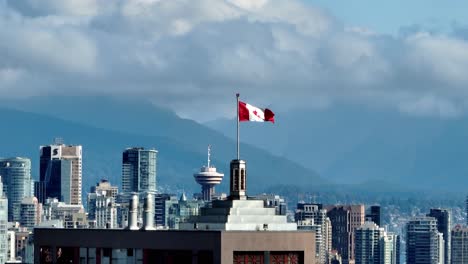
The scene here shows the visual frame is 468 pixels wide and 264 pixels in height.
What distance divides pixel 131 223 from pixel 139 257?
6.95 ft

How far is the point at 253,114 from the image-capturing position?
6038 cm

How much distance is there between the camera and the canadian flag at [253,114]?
60.0 metres

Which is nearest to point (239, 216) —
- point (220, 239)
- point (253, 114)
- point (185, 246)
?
point (220, 239)

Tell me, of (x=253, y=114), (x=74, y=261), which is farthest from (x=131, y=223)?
(x=253, y=114)

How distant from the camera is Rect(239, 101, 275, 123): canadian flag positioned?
60000 mm

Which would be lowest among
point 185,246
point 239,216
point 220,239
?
point 185,246

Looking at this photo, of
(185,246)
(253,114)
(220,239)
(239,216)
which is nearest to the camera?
(220,239)

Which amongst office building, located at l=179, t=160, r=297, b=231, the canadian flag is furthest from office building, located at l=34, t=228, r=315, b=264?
the canadian flag

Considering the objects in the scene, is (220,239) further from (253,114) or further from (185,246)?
(253,114)

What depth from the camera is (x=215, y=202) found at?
179 feet

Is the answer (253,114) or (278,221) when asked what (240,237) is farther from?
(253,114)

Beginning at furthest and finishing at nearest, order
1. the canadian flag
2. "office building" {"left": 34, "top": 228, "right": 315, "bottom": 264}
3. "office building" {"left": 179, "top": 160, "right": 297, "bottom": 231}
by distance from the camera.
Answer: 1. the canadian flag
2. "office building" {"left": 179, "top": 160, "right": 297, "bottom": 231}
3. "office building" {"left": 34, "top": 228, "right": 315, "bottom": 264}

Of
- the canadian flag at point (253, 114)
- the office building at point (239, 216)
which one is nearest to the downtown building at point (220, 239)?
the office building at point (239, 216)

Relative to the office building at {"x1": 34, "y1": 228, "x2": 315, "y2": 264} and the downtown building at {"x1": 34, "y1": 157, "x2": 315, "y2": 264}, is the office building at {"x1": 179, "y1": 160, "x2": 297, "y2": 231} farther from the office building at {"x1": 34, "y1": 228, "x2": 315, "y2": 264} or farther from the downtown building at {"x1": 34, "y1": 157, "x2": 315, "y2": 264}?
the office building at {"x1": 34, "y1": 228, "x2": 315, "y2": 264}
